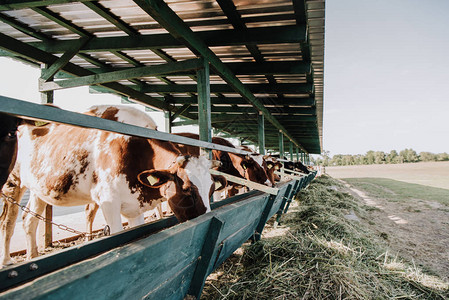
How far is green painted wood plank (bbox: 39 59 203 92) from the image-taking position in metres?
3.56

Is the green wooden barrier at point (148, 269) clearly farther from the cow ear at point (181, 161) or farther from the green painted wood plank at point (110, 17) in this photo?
the green painted wood plank at point (110, 17)

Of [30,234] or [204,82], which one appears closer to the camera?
[204,82]

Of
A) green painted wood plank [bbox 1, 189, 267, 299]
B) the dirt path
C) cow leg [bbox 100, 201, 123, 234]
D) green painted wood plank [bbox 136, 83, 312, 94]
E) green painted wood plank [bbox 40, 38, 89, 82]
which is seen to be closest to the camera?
green painted wood plank [bbox 1, 189, 267, 299]

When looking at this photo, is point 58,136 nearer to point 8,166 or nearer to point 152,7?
point 8,166

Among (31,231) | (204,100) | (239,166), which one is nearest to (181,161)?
(204,100)

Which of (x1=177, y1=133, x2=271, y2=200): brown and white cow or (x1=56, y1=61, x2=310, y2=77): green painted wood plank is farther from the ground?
(x1=56, y1=61, x2=310, y2=77): green painted wood plank

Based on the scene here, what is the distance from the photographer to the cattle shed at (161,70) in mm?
1048

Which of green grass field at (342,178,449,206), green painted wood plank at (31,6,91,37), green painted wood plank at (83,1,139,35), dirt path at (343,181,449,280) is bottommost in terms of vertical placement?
green grass field at (342,178,449,206)

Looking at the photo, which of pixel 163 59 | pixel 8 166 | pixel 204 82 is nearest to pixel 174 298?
pixel 8 166

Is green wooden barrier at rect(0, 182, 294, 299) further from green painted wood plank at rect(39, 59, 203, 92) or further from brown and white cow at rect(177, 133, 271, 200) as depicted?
brown and white cow at rect(177, 133, 271, 200)

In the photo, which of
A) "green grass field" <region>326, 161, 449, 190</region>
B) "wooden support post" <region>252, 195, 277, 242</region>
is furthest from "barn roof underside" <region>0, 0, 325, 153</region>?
"green grass field" <region>326, 161, 449, 190</region>

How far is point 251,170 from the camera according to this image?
6.50 m

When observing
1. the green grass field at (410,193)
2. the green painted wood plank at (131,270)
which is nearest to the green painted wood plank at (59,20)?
the green painted wood plank at (131,270)

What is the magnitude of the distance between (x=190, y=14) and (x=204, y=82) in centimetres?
87
